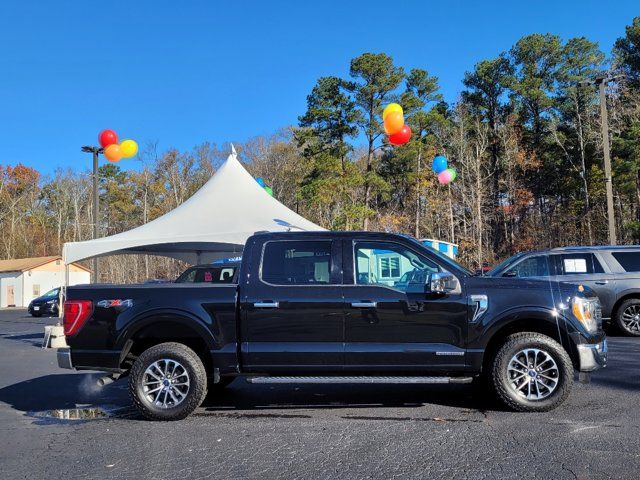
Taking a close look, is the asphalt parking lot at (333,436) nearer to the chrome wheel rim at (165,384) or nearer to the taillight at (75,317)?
the chrome wheel rim at (165,384)

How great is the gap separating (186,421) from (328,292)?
200 cm

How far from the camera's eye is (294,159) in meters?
50.2

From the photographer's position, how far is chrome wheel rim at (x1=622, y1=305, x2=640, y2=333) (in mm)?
11547

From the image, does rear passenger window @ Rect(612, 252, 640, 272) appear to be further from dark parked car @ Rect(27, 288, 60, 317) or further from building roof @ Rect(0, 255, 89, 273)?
building roof @ Rect(0, 255, 89, 273)

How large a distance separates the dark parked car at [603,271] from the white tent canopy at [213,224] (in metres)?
5.00

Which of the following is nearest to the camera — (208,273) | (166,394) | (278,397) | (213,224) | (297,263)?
(166,394)

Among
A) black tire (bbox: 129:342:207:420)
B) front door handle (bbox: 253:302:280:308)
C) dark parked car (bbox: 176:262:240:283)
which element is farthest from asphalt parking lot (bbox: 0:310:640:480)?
dark parked car (bbox: 176:262:240:283)

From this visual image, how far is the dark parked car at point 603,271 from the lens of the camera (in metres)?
11.5

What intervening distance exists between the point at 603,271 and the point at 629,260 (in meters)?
0.59

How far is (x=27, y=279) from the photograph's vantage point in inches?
1833

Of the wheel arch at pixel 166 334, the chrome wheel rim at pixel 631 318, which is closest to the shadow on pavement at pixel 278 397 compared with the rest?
the wheel arch at pixel 166 334

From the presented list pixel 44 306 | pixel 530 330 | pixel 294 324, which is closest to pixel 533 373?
pixel 530 330

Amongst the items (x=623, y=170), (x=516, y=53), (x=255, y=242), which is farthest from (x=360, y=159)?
(x=255, y=242)

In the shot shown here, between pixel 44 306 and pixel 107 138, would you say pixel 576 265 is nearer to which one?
pixel 107 138
